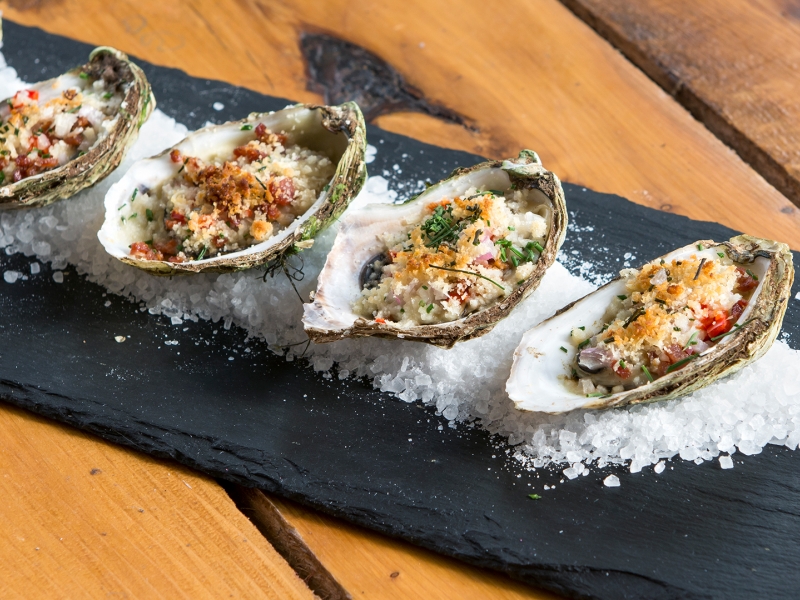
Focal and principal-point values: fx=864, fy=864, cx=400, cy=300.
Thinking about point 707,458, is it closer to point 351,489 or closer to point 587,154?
point 351,489

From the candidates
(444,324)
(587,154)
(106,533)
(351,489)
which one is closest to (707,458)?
(444,324)

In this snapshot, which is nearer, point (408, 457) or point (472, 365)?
point (408, 457)

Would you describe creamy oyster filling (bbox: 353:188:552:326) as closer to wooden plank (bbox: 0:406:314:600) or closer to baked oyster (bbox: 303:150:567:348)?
baked oyster (bbox: 303:150:567:348)

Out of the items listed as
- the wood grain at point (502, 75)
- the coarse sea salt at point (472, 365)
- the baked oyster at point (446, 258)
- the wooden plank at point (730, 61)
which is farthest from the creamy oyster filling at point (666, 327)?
the wooden plank at point (730, 61)

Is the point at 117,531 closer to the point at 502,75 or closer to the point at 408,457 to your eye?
the point at 408,457

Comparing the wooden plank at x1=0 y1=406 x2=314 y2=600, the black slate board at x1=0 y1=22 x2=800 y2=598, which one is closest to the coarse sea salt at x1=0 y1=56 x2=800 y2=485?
the black slate board at x1=0 y1=22 x2=800 y2=598

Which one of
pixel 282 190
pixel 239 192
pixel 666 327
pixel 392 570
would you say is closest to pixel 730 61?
pixel 666 327
